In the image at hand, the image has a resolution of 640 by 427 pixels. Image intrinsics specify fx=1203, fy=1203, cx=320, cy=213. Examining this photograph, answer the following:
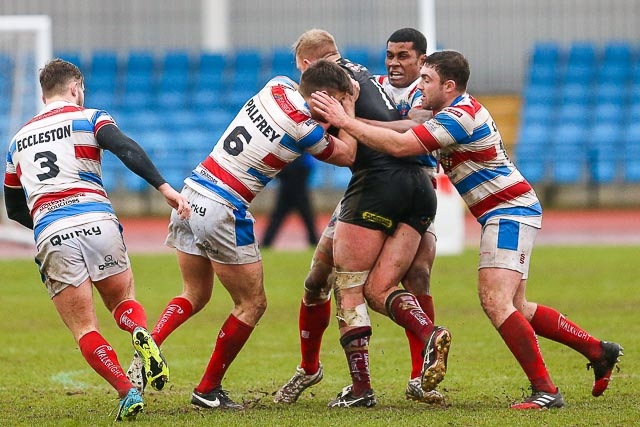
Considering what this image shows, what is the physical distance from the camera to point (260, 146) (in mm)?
7773

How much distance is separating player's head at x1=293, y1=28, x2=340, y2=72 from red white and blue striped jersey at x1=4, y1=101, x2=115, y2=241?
157cm

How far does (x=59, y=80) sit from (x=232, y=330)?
199 centimetres

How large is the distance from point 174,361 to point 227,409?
7.96 ft

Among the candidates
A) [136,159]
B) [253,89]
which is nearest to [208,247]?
[136,159]

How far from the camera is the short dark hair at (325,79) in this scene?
7754mm

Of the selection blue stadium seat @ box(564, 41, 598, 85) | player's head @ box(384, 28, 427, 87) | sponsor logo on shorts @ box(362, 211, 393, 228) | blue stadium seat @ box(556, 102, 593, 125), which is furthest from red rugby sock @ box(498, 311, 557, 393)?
blue stadium seat @ box(564, 41, 598, 85)

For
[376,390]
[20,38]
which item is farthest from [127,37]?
[376,390]

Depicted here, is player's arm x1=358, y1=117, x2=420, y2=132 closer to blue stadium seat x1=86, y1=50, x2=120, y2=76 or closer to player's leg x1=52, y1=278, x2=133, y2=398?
player's leg x1=52, y1=278, x2=133, y2=398

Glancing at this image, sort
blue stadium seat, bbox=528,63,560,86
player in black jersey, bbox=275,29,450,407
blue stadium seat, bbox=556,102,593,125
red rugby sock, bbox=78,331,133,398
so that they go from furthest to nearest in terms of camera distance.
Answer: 1. blue stadium seat, bbox=528,63,560,86
2. blue stadium seat, bbox=556,102,593,125
3. player in black jersey, bbox=275,29,450,407
4. red rugby sock, bbox=78,331,133,398

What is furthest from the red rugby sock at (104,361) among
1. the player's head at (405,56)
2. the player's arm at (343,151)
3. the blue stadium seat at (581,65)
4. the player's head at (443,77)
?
the blue stadium seat at (581,65)

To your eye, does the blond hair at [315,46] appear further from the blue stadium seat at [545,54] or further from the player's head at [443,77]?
the blue stadium seat at [545,54]

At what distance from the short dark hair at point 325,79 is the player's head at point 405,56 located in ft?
2.59

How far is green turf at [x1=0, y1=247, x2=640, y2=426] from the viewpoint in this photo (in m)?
7.36

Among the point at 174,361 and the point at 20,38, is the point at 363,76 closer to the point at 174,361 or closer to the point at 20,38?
the point at 174,361
